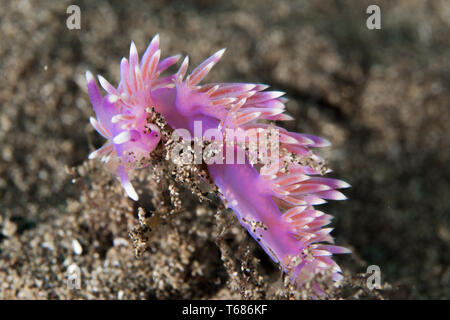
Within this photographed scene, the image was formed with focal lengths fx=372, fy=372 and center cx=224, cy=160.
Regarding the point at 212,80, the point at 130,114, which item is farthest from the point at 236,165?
the point at 212,80

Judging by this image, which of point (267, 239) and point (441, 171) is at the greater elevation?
point (441, 171)

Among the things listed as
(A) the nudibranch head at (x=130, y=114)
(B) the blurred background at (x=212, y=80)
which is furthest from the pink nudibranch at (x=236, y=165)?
(B) the blurred background at (x=212, y=80)

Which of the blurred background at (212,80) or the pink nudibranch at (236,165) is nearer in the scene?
the pink nudibranch at (236,165)

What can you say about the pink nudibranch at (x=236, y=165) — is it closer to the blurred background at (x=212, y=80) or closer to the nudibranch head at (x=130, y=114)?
the nudibranch head at (x=130, y=114)

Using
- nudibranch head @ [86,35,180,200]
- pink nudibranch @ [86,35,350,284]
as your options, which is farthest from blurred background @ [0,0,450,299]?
nudibranch head @ [86,35,180,200]

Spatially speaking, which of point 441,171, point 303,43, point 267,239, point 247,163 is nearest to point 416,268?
point 441,171

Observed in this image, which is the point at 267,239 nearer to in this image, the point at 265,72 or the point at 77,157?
the point at 77,157
